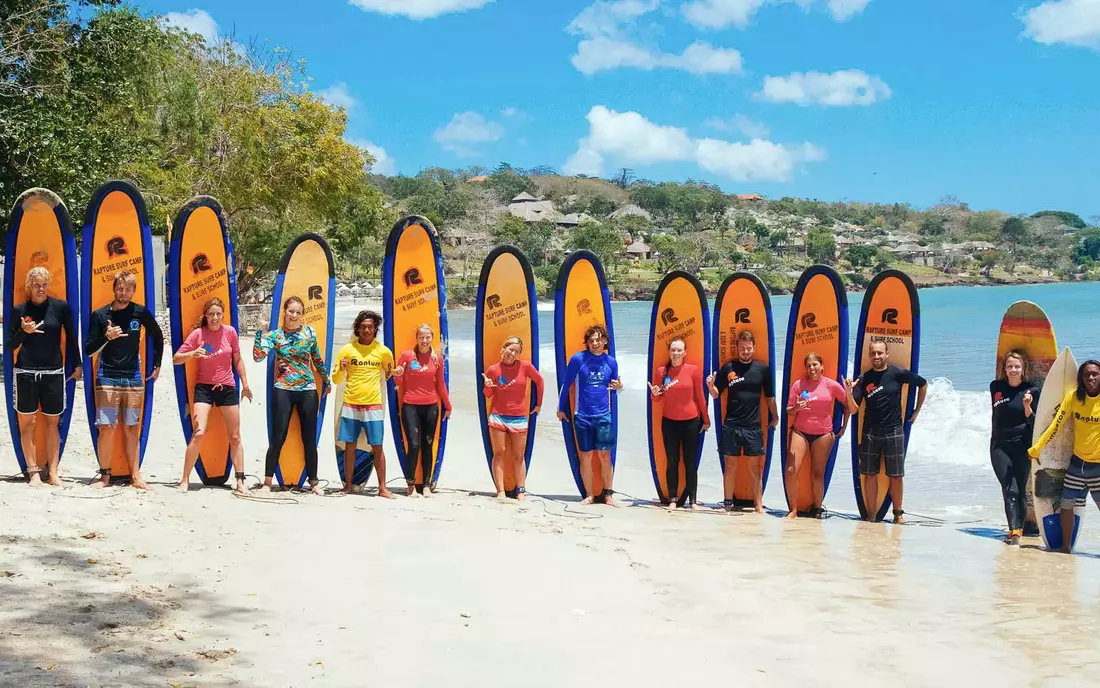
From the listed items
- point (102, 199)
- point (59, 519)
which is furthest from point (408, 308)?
point (59, 519)

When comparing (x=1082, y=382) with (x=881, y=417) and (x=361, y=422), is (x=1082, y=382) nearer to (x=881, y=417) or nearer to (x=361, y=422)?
(x=881, y=417)

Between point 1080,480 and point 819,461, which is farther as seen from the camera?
point 819,461

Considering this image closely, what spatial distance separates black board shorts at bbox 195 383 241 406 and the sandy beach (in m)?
0.57

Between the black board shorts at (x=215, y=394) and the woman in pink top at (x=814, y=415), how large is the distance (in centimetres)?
364

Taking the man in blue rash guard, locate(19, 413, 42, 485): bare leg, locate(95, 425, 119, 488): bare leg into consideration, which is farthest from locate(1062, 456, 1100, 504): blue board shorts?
locate(19, 413, 42, 485): bare leg

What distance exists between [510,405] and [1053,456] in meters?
3.41

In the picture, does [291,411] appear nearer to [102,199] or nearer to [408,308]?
[408,308]

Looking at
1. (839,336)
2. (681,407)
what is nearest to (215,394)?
(681,407)

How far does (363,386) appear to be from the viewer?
20.3 feet

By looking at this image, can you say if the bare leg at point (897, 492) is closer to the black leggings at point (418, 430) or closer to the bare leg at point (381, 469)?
the black leggings at point (418, 430)

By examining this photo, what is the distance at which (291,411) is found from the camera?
611cm

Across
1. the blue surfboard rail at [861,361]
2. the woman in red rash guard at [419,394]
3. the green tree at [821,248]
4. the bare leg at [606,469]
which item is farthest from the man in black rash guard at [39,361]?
the green tree at [821,248]

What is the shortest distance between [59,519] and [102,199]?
2525 millimetres

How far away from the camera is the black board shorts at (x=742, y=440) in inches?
A: 257
